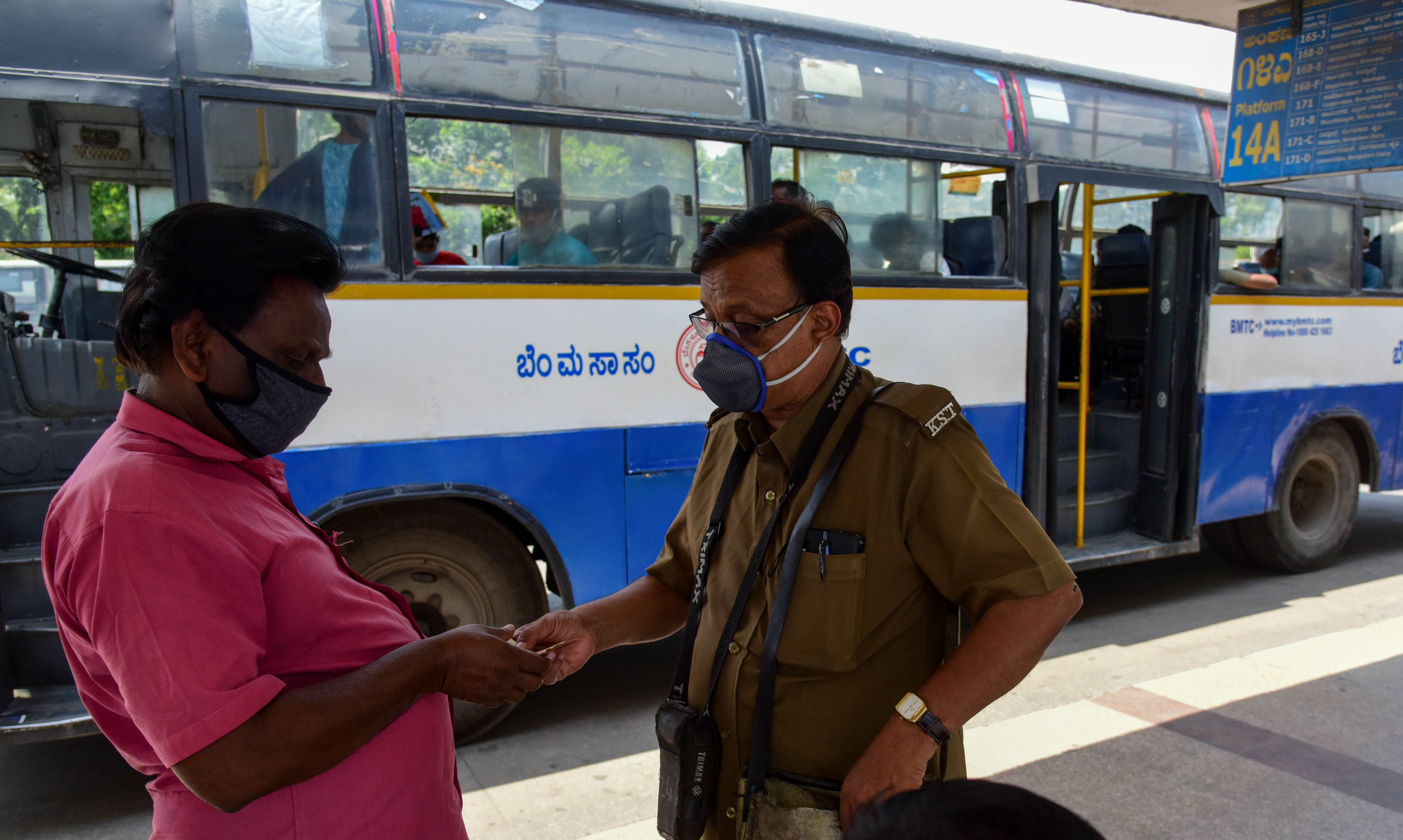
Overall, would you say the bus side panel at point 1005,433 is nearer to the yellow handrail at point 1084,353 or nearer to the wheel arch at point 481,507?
the yellow handrail at point 1084,353

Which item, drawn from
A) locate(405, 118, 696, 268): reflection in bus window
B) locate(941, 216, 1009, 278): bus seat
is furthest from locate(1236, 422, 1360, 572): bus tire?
locate(405, 118, 696, 268): reflection in bus window

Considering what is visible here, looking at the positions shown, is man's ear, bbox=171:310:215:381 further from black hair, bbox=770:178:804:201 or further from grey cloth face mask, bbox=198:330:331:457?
black hair, bbox=770:178:804:201

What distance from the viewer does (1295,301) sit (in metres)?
6.47

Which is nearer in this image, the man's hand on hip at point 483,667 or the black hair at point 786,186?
the man's hand on hip at point 483,667

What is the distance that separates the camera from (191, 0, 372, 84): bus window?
11.5 feet

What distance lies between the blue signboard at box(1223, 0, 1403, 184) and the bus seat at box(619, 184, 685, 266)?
3.54 metres

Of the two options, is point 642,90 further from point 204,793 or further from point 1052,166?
point 204,793

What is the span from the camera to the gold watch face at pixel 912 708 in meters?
1.48

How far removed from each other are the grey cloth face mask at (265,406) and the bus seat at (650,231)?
9.70 feet

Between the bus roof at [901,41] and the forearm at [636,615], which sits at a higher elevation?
the bus roof at [901,41]

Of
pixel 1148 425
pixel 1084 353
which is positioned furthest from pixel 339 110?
pixel 1148 425

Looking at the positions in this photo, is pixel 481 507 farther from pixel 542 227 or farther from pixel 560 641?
pixel 560 641

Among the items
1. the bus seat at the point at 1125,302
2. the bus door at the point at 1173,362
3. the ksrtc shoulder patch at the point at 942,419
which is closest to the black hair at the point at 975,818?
the ksrtc shoulder patch at the point at 942,419

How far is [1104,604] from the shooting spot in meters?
6.34
